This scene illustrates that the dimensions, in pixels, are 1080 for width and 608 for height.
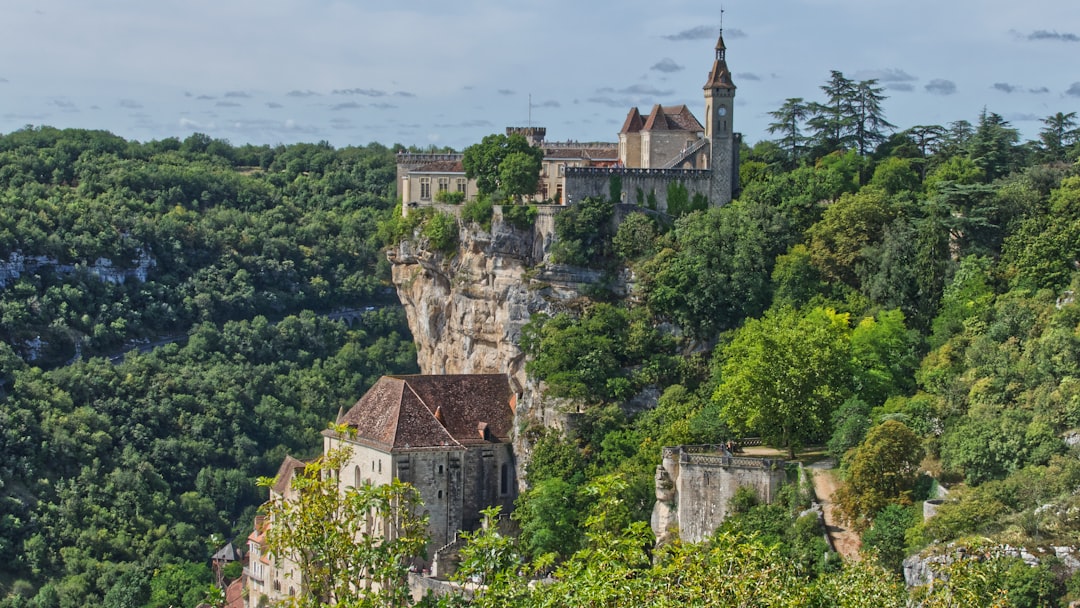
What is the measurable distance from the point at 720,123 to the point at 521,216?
10.5 m

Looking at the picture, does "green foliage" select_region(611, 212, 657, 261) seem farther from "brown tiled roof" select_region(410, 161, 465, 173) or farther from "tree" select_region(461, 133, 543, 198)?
"brown tiled roof" select_region(410, 161, 465, 173)

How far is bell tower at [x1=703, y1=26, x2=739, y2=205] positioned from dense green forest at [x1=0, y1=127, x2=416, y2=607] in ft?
115

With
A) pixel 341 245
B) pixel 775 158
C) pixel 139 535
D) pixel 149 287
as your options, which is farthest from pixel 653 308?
pixel 341 245

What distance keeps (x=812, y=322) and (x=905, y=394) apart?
4480mm

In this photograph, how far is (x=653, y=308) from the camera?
6681 cm

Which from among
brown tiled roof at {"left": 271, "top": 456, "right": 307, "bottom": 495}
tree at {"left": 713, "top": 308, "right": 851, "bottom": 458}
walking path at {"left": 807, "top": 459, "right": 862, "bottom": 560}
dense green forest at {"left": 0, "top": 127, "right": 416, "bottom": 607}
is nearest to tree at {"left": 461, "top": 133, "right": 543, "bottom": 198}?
brown tiled roof at {"left": 271, "top": 456, "right": 307, "bottom": 495}

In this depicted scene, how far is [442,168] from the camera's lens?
8206 centimetres

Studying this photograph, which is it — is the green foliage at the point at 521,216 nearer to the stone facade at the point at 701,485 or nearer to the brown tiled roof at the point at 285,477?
the brown tiled roof at the point at 285,477

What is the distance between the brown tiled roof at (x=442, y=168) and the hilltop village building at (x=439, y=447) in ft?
55.0

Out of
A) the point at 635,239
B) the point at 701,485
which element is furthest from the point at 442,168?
the point at 701,485

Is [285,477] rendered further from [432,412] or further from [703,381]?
[703,381]

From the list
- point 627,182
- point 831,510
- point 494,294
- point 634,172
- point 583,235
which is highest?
point 634,172

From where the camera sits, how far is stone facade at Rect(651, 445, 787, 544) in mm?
53531

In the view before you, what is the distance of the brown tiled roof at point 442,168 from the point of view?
266 feet
